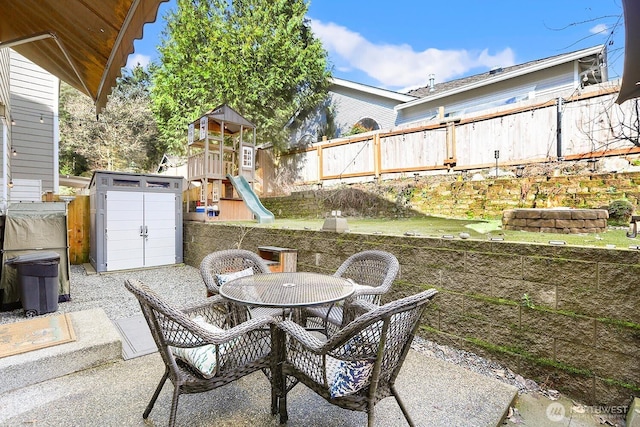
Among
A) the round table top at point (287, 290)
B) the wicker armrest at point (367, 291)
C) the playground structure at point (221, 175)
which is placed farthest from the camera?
the playground structure at point (221, 175)

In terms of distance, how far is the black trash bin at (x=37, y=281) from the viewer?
3.83 metres

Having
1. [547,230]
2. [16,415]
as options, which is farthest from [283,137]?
[16,415]

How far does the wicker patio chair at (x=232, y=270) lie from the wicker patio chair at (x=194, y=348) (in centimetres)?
65

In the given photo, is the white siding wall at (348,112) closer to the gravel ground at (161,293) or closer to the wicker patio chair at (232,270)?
the gravel ground at (161,293)

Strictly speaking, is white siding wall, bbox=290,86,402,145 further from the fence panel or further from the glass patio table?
the glass patio table

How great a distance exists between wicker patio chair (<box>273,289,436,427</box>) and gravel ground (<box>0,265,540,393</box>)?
4.10 feet

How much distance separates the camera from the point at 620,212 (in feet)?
13.5

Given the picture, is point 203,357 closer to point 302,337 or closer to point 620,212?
point 302,337

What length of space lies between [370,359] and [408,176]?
6.65 metres

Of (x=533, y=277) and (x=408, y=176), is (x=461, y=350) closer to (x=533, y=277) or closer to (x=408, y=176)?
(x=533, y=277)

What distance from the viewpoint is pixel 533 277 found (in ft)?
8.26

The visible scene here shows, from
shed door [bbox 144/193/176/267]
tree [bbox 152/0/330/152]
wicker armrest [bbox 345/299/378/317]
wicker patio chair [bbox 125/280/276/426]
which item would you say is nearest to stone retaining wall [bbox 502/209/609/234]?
wicker armrest [bbox 345/299/378/317]

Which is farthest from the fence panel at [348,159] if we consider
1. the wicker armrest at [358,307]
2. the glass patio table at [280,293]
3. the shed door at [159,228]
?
the wicker armrest at [358,307]

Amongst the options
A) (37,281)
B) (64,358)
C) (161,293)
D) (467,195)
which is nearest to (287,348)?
(64,358)
